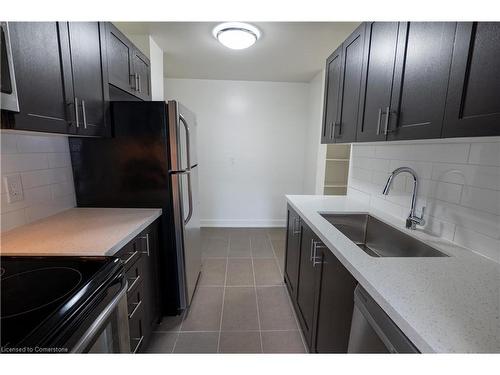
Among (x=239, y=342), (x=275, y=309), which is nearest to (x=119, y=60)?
(x=239, y=342)

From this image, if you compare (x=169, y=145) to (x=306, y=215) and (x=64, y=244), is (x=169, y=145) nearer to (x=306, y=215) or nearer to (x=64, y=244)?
(x=64, y=244)

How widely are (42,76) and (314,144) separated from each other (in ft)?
9.77

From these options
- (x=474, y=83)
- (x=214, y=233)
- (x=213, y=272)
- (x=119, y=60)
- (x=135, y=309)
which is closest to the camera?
(x=474, y=83)

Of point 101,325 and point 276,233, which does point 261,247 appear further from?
point 101,325

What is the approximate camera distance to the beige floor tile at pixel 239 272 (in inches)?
94.5

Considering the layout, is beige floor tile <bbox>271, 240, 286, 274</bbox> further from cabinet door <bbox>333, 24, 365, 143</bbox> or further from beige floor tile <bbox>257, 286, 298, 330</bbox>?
cabinet door <bbox>333, 24, 365, 143</bbox>

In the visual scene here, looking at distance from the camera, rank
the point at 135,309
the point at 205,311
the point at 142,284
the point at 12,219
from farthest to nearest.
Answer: the point at 205,311
the point at 142,284
the point at 135,309
the point at 12,219

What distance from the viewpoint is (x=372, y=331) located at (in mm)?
779

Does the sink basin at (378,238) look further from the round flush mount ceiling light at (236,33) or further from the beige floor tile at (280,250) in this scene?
the round flush mount ceiling light at (236,33)

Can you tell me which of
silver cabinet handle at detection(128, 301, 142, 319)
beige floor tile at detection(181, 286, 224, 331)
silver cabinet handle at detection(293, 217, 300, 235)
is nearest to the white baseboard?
beige floor tile at detection(181, 286, 224, 331)

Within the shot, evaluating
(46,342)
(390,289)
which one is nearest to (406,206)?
(390,289)

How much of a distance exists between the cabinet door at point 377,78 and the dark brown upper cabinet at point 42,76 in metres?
1.64

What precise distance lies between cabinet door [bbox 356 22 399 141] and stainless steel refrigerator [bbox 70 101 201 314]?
125cm

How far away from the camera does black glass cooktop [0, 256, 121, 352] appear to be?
23.9 inches
